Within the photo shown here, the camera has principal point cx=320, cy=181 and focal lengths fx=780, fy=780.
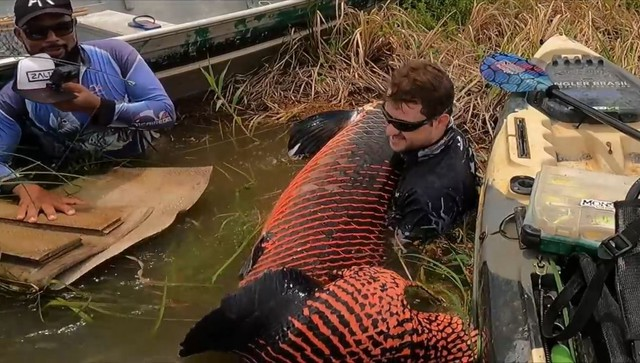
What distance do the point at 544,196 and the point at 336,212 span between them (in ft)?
3.06

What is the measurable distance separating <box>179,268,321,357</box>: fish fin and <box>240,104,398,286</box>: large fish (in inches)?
15.6

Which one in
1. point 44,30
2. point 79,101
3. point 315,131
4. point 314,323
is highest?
point 44,30

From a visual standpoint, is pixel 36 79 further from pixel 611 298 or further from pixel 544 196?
pixel 611 298

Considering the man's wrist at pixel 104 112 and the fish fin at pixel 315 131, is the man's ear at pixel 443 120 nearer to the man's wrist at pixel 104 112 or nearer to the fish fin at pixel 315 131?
the fish fin at pixel 315 131

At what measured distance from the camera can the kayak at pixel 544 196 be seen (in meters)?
2.58

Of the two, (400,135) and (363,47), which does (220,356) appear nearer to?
(400,135)

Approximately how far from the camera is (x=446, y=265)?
12.7 ft

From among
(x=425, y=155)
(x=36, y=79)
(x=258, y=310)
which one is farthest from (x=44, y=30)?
(x=258, y=310)

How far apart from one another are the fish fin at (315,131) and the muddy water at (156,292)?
0.44 feet

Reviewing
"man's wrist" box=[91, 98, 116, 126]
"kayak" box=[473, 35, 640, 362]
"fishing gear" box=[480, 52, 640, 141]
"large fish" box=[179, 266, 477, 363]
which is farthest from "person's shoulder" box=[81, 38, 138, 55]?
"large fish" box=[179, 266, 477, 363]

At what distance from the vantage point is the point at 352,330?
2604mm

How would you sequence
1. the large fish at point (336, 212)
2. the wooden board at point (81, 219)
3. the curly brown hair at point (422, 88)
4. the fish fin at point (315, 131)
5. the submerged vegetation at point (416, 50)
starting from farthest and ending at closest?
the submerged vegetation at point (416, 50) → the fish fin at point (315, 131) → the wooden board at point (81, 219) → the curly brown hair at point (422, 88) → the large fish at point (336, 212)

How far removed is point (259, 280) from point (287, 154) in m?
2.45

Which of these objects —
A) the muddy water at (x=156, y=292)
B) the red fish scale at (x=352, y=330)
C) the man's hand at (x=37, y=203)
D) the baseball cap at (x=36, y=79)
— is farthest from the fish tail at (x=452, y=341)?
the baseball cap at (x=36, y=79)
